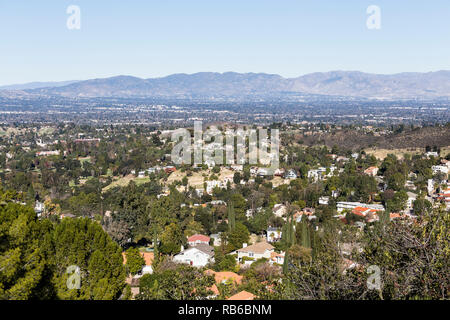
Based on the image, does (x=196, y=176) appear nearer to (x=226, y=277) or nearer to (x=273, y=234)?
(x=273, y=234)

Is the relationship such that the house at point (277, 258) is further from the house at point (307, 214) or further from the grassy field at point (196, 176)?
the grassy field at point (196, 176)

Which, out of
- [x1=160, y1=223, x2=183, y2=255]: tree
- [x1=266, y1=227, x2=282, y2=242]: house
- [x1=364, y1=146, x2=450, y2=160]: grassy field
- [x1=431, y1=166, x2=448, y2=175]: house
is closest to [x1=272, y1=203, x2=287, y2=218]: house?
[x1=266, y1=227, x2=282, y2=242]: house

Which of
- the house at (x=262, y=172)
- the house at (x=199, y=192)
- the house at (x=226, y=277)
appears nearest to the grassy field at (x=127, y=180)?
the house at (x=199, y=192)

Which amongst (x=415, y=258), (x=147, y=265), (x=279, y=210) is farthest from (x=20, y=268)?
(x=279, y=210)

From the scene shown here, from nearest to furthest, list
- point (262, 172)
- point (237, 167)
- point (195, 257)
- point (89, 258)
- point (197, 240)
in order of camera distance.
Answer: point (89, 258), point (195, 257), point (197, 240), point (262, 172), point (237, 167)
